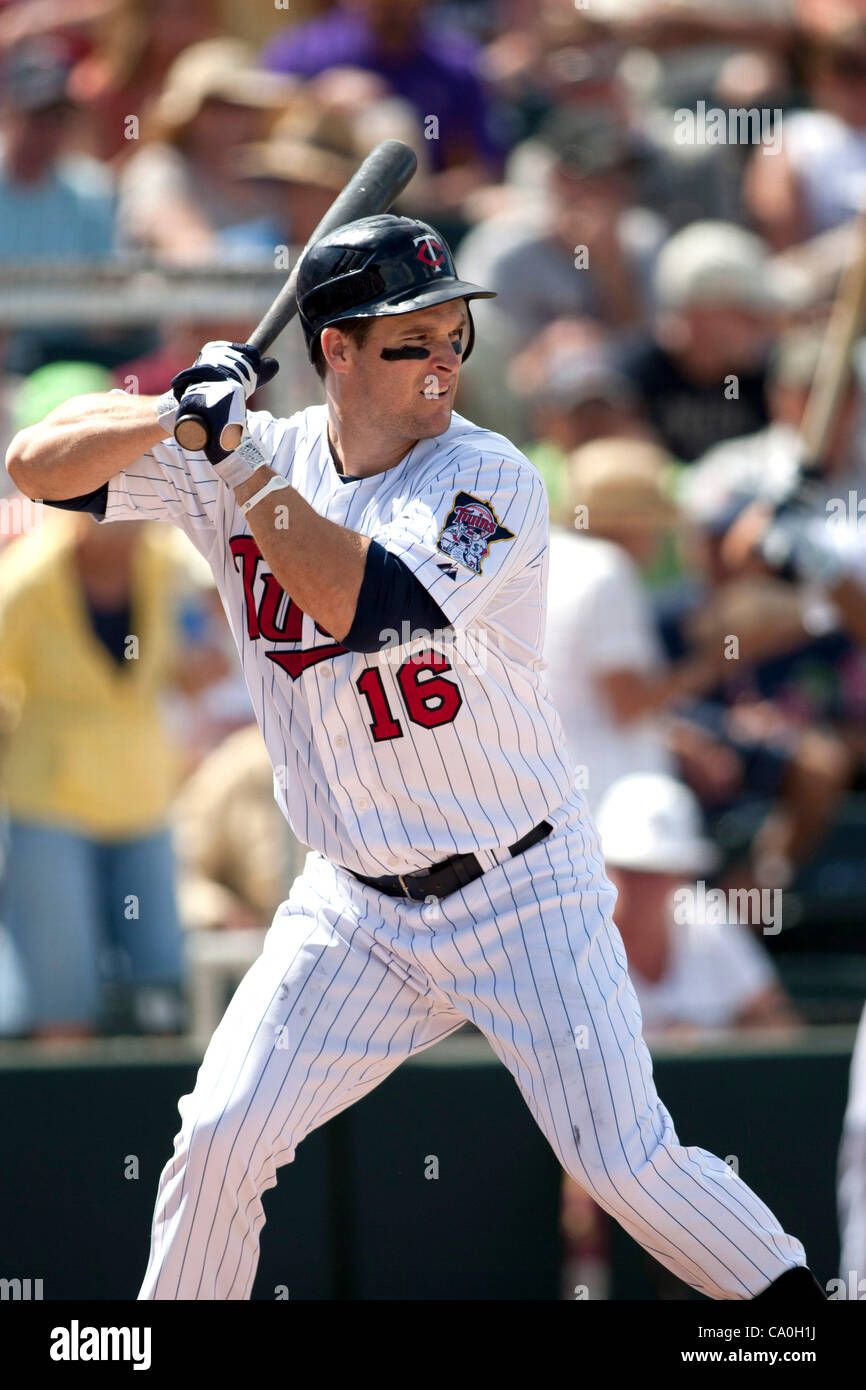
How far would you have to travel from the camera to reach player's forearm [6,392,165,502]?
10.1 ft

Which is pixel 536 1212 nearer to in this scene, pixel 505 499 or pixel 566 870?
pixel 566 870

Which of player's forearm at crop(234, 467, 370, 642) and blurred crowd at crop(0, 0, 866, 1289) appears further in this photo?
blurred crowd at crop(0, 0, 866, 1289)

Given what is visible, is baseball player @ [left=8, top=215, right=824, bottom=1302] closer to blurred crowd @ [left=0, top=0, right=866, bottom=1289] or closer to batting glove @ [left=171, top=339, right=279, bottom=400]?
batting glove @ [left=171, top=339, right=279, bottom=400]

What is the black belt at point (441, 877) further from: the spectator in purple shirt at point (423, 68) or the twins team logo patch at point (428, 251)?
the spectator in purple shirt at point (423, 68)

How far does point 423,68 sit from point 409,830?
448cm

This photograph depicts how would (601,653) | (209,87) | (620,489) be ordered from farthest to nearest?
(209,87)
(620,489)
(601,653)

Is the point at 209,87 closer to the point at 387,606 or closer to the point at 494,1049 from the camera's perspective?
the point at 387,606

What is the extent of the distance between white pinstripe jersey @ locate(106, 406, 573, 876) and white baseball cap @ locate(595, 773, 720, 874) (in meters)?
1.60

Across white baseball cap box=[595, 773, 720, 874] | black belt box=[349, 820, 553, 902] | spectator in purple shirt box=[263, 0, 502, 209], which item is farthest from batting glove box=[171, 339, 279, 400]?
spectator in purple shirt box=[263, 0, 502, 209]

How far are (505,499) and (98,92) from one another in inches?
183

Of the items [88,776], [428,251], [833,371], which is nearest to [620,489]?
[833,371]

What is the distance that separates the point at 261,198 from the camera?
6.20 m

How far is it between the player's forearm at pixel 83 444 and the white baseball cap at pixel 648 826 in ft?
6.57

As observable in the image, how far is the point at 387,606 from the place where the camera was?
288cm
